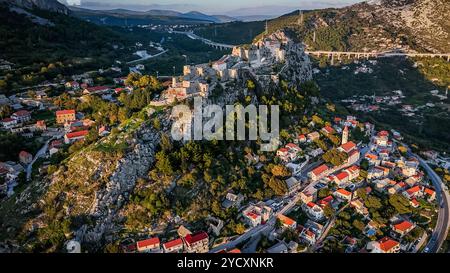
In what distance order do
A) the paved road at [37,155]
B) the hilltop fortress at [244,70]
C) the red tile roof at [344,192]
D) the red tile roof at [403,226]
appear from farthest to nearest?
the hilltop fortress at [244,70]
the red tile roof at [344,192]
the paved road at [37,155]
the red tile roof at [403,226]

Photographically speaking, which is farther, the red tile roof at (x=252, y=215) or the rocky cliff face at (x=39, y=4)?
the rocky cliff face at (x=39, y=4)

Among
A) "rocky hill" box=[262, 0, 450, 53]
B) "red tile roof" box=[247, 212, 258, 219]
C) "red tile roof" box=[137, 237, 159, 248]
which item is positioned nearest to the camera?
"red tile roof" box=[137, 237, 159, 248]

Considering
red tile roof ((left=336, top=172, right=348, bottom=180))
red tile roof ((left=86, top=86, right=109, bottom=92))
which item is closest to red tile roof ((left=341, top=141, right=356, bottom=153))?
red tile roof ((left=336, top=172, right=348, bottom=180))

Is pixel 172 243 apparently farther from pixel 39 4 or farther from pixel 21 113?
pixel 39 4

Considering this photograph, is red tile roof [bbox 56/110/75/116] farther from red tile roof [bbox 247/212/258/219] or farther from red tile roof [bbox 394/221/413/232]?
red tile roof [bbox 394/221/413/232]

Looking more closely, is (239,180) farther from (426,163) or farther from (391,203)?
(426,163)

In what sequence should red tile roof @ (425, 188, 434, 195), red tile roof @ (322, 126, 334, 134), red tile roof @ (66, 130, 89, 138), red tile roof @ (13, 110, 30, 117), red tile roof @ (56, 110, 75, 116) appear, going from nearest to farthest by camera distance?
red tile roof @ (66, 130, 89, 138), red tile roof @ (425, 188, 434, 195), red tile roof @ (13, 110, 30, 117), red tile roof @ (56, 110, 75, 116), red tile roof @ (322, 126, 334, 134)

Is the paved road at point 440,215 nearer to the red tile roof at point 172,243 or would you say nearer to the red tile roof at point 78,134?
the red tile roof at point 172,243

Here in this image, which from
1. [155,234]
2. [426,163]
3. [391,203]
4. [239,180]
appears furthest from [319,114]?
[155,234]

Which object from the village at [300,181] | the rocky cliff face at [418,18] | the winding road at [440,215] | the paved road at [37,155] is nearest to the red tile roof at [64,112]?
the village at [300,181]

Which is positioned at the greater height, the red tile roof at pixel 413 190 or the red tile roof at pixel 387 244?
the red tile roof at pixel 413 190

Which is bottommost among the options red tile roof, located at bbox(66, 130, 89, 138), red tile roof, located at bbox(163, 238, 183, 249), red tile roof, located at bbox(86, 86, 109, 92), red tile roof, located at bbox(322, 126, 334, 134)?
red tile roof, located at bbox(163, 238, 183, 249)
